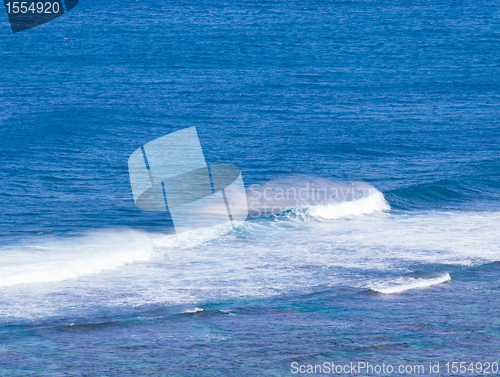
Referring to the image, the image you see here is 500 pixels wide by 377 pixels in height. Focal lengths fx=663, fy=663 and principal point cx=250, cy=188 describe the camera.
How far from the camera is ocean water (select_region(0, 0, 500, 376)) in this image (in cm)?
894

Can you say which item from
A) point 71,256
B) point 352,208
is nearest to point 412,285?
point 352,208

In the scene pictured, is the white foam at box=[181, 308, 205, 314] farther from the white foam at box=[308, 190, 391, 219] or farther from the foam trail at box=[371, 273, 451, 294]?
the white foam at box=[308, 190, 391, 219]

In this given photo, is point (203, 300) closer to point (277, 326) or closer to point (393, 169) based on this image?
point (277, 326)

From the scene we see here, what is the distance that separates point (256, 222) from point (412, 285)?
5.60 meters

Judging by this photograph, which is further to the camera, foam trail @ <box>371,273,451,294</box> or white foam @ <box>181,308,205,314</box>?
foam trail @ <box>371,273,451,294</box>

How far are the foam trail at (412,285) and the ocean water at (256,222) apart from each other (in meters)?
0.05

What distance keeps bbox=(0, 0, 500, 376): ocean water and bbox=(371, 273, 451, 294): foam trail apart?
2.0 inches

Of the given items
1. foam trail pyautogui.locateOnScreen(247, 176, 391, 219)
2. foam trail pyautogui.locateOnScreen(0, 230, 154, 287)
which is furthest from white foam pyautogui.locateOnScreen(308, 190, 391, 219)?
foam trail pyautogui.locateOnScreen(0, 230, 154, 287)

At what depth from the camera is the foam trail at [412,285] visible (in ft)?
35.7

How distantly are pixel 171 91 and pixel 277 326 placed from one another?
2859 centimetres

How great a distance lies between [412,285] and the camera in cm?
1116

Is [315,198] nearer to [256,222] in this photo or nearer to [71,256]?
[256,222]

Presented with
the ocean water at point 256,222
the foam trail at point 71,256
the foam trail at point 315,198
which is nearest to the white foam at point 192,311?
the ocean water at point 256,222

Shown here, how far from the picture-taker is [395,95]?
117ft
